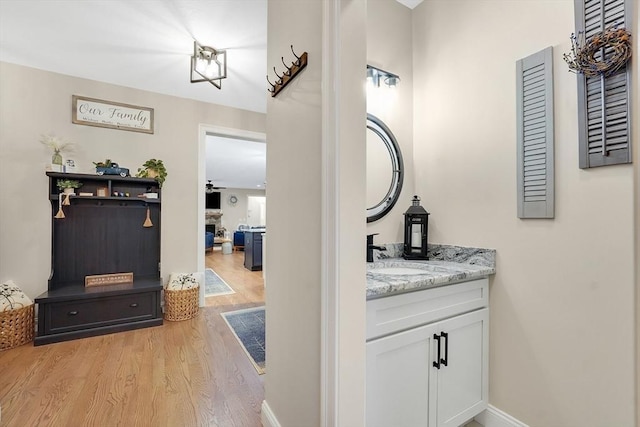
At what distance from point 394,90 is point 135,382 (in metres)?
2.71

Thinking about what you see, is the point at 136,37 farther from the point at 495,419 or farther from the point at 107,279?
the point at 495,419

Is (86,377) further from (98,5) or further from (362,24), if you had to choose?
(362,24)

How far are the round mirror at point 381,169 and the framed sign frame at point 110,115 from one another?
2.63 meters

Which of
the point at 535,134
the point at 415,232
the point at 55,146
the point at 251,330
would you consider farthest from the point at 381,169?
the point at 55,146

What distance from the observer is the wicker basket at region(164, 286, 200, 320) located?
9.89 feet

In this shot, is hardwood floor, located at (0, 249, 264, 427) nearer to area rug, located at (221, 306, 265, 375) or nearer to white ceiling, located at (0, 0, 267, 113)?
area rug, located at (221, 306, 265, 375)

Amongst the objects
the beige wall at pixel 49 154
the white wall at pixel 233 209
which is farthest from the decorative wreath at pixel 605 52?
the white wall at pixel 233 209

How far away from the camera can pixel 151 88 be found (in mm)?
3109

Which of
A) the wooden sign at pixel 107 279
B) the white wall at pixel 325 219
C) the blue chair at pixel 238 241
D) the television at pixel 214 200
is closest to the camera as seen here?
the white wall at pixel 325 219

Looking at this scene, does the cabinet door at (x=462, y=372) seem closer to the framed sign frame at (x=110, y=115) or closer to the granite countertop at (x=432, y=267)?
the granite countertop at (x=432, y=267)

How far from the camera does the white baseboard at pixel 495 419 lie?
59.0 inches

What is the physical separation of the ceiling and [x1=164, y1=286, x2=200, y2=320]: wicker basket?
2.26 metres

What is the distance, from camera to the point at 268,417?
147 cm

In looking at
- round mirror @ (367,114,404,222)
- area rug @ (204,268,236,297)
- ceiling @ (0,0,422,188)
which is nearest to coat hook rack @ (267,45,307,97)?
round mirror @ (367,114,404,222)
